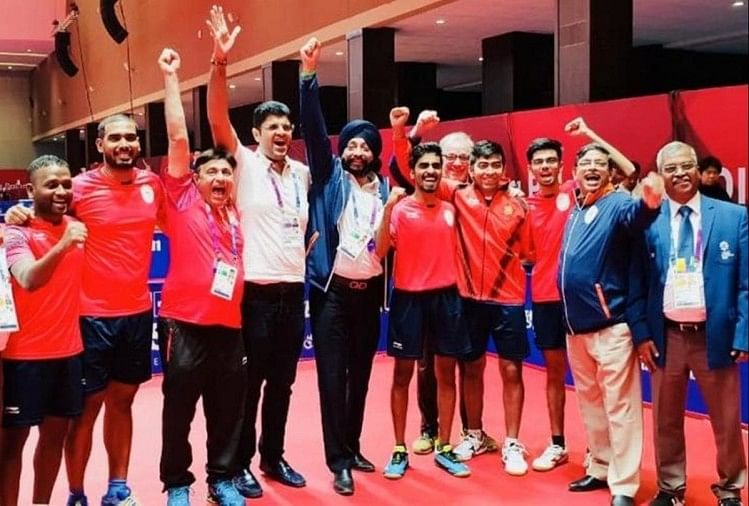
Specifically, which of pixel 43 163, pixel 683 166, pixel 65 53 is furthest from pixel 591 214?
pixel 65 53

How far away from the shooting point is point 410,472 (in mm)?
4312

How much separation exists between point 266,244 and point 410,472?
Answer: 4.74 ft

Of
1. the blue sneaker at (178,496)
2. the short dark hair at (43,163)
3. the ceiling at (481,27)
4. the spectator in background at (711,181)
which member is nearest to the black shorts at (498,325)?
the spectator in background at (711,181)

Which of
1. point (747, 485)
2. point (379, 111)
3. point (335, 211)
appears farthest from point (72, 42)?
point (747, 485)

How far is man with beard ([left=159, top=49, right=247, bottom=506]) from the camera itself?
348cm

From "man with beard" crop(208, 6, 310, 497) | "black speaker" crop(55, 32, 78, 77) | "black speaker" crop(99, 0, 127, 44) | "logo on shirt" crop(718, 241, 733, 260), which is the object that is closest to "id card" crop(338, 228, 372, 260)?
"man with beard" crop(208, 6, 310, 497)

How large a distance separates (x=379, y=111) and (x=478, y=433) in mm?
6880

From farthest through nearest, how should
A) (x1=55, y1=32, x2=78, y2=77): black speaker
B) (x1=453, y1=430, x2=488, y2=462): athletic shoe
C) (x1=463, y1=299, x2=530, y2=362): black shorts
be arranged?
(x1=55, y1=32, x2=78, y2=77): black speaker < (x1=453, y1=430, x2=488, y2=462): athletic shoe < (x1=463, y1=299, x2=530, y2=362): black shorts

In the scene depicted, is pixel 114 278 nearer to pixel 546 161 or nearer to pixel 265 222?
pixel 265 222

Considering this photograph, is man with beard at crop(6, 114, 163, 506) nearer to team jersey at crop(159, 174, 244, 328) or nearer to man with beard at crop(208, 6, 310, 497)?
team jersey at crop(159, 174, 244, 328)

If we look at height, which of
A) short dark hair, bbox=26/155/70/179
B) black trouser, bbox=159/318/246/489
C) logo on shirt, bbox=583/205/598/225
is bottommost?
black trouser, bbox=159/318/246/489

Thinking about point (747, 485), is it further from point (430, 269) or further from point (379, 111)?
→ point (379, 111)

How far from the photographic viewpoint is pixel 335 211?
4.02 metres

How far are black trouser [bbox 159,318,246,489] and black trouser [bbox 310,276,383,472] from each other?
50cm
